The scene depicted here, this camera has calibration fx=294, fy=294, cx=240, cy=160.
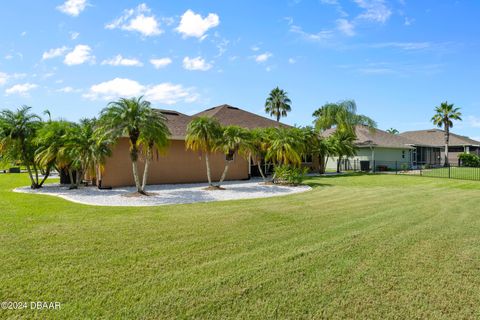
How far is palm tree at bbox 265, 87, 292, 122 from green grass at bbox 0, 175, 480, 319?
3472 cm

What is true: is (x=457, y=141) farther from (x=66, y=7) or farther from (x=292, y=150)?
(x=66, y=7)

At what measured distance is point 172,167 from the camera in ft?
59.6

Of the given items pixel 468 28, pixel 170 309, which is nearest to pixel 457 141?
pixel 468 28

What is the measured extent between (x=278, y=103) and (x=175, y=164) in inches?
1076

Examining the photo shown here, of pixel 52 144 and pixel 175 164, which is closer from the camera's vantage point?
pixel 52 144

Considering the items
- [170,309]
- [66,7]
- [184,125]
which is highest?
[66,7]

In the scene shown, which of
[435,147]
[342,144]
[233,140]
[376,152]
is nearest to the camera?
[233,140]

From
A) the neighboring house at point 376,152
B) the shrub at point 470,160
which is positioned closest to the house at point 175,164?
the neighboring house at point 376,152

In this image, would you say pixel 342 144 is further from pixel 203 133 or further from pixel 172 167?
pixel 203 133

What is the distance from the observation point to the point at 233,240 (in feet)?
20.2

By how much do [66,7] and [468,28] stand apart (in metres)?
18.3

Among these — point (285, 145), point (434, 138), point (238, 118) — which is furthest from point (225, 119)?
point (434, 138)

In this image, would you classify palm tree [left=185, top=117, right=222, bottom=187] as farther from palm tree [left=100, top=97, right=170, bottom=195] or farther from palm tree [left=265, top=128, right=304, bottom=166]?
palm tree [left=265, top=128, right=304, bottom=166]

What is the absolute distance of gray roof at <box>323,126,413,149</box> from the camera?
32.7 m
